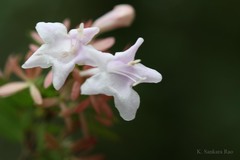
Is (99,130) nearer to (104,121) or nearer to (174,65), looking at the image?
(104,121)

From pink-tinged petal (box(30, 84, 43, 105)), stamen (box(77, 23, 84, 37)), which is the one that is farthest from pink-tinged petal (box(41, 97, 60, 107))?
stamen (box(77, 23, 84, 37))

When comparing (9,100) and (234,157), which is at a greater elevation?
(9,100)

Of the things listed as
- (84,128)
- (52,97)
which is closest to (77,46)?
(52,97)

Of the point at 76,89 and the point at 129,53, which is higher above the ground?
the point at 129,53

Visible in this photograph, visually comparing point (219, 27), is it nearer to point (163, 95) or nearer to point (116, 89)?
point (163, 95)

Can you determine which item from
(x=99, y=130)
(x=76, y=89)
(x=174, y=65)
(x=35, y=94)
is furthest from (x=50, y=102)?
(x=174, y=65)

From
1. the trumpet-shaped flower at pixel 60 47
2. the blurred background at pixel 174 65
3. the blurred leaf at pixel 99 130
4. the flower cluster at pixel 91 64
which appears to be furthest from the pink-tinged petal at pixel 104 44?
the blurred background at pixel 174 65
